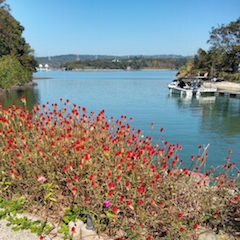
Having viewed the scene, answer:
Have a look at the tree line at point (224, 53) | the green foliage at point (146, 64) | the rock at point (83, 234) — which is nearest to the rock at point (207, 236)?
the rock at point (83, 234)

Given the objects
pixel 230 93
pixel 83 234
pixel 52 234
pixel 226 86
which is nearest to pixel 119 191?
pixel 83 234

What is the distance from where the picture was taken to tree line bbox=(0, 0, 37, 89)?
29203 millimetres

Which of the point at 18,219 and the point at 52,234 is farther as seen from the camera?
the point at 18,219

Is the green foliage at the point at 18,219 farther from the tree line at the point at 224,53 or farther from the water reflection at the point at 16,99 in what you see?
the tree line at the point at 224,53

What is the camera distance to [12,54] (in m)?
38.5

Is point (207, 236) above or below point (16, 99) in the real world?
above

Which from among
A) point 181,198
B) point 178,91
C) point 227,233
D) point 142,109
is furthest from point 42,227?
point 178,91

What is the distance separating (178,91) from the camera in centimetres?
3108

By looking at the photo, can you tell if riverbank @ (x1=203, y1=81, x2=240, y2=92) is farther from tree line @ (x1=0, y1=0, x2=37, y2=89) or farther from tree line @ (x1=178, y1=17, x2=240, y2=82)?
tree line @ (x1=0, y1=0, x2=37, y2=89)

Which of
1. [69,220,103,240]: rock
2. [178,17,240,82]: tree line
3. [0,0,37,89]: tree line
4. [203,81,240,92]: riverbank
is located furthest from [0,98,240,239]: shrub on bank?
[178,17,240,82]: tree line

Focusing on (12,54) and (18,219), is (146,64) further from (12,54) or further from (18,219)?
(18,219)

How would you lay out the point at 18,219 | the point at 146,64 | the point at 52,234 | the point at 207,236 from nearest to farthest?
the point at 207,236, the point at 52,234, the point at 18,219, the point at 146,64

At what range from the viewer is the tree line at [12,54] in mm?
29203

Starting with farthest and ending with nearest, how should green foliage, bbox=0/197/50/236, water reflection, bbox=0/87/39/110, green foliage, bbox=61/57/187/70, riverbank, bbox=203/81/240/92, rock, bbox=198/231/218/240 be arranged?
green foliage, bbox=61/57/187/70 → riverbank, bbox=203/81/240/92 → water reflection, bbox=0/87/39/110 → green foliage, bbox=0/197/50/236 → rock, bbox=198/231/218/240
